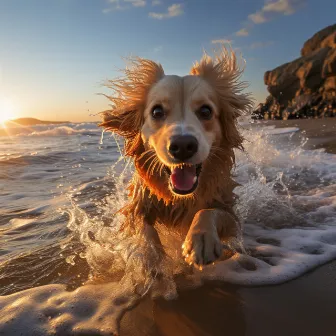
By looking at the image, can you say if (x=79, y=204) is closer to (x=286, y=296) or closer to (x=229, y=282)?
(x=229, y=282)

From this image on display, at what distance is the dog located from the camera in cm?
271

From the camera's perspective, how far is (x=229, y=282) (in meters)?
2.58

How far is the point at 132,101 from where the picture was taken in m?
3.45

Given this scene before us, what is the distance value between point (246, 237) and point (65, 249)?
69.1 inches

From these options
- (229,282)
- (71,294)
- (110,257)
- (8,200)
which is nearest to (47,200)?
(8,200)

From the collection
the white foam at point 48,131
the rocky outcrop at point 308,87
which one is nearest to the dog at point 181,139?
the white foam at point 48,131

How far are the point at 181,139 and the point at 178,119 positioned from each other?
1.39 ft

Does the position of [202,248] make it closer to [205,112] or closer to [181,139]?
[181,139]

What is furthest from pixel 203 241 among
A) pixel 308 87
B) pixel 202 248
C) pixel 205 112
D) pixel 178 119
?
pixel 308 87

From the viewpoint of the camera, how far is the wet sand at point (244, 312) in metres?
2.03

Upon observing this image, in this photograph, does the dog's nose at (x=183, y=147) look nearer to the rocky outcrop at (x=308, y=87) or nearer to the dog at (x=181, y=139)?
the dog at (x=181, y=139)

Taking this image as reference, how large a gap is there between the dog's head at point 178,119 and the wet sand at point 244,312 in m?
0.81

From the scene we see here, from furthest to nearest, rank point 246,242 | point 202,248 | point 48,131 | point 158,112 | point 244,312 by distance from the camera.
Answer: point 48,131 → point 246,242 → point 158,112 → point 202,248 → point 244,312

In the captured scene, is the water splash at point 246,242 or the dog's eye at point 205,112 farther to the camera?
the dog's eye at point 205,112
